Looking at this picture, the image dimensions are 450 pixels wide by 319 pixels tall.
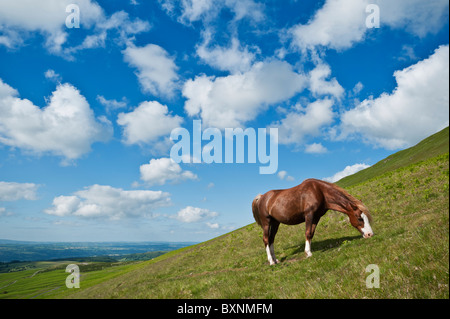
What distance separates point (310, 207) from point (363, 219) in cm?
255

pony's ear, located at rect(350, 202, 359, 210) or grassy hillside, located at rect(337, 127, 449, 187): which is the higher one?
grassy hillside, located at rect(337, 127, 449, 187)

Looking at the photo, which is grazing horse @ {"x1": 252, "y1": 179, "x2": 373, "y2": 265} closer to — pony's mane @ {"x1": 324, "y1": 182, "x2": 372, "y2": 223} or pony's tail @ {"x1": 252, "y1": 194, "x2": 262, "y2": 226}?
pony's mane @ {"x1": 324, "y1": 182, "x2": 372, "y2": 223}

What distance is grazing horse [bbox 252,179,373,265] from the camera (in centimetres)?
1241

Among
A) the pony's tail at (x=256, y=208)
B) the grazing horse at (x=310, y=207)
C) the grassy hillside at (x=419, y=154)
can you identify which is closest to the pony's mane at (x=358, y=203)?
the grazing horse at (x=310, y=207)

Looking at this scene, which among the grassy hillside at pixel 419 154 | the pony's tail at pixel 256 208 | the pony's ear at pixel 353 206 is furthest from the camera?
the grassy hillside at pixel 419 154

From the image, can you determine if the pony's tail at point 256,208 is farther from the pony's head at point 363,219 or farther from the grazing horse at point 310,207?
the pony's head at point 363,219

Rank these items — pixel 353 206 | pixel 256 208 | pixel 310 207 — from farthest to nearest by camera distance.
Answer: pixel 256 208, pixel 310 207, pixel 353 206

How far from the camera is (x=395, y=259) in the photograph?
21.7 feet

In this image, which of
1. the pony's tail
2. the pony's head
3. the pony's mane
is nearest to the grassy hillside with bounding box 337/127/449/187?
the pony's mane

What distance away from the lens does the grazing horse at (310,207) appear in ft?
40.7

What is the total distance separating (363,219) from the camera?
12289 millimetres

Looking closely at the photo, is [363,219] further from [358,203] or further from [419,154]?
→ [419,154]

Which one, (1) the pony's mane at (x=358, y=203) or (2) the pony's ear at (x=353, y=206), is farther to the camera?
(2) the pony's ear at (x=353, y=206)

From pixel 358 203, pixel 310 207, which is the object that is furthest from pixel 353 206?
pixel 310 207
